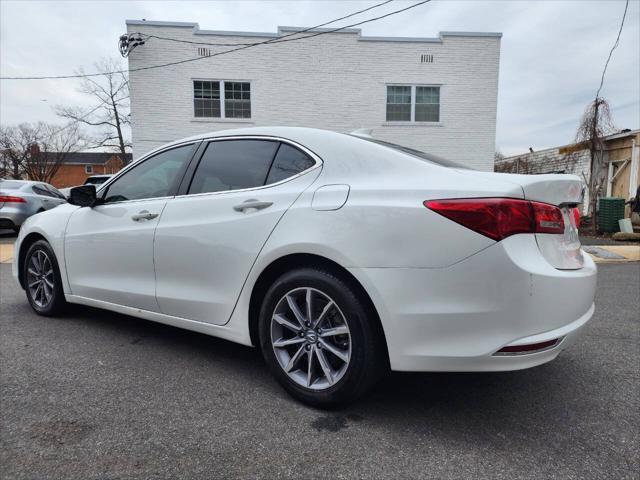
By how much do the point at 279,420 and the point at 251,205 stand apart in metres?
1.20

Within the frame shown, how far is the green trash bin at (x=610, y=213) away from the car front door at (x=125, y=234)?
12.9m

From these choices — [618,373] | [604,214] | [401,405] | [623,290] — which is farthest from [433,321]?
[604,214]

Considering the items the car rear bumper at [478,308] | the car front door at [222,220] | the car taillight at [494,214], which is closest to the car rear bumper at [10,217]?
the car front door at [222,220]

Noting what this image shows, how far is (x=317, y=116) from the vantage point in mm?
14523

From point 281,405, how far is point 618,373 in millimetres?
2249

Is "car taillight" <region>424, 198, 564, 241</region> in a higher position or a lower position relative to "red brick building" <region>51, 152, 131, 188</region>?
lower

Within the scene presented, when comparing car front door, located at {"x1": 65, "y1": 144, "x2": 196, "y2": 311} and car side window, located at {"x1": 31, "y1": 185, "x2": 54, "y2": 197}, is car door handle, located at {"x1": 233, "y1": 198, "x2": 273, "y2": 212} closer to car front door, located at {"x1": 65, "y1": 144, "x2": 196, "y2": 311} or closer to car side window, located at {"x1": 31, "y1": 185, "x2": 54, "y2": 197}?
car front door, located at {"x1": 65, "y1": 144, "x2": 196, "y2": 311}

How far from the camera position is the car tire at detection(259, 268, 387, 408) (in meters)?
2.29

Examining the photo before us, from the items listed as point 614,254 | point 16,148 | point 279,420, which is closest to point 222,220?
point 279,420

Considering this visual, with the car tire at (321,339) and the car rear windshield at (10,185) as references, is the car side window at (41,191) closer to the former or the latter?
the car rear windshield at (10,185)

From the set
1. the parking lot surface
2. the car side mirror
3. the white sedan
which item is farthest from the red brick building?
the parking lot surface

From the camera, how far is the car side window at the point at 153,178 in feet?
10.9

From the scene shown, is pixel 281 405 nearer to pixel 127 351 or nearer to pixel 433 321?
pixel 433 321

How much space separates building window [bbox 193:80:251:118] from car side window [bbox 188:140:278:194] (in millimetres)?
11916
